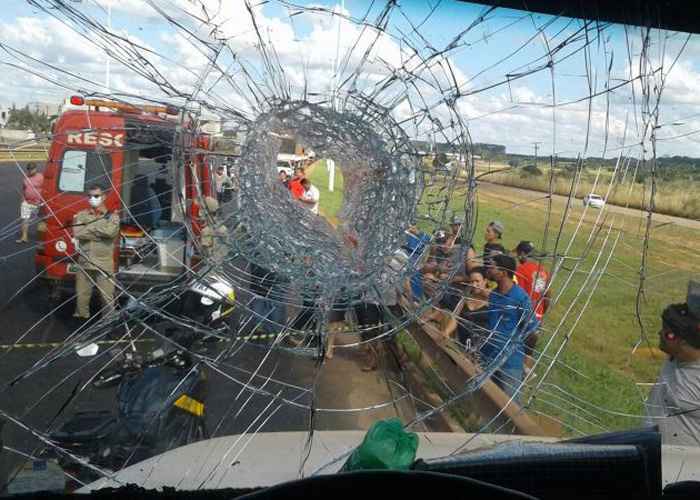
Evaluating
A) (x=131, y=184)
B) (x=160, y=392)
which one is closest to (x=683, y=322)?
(x=160, y=392)

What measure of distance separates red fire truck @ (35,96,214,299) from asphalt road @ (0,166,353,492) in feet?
0.25

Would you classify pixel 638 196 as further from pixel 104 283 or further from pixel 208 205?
pixel 104 283

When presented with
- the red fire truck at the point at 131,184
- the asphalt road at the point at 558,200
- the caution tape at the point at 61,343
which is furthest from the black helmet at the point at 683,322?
the red fire truck at the point at 131,184

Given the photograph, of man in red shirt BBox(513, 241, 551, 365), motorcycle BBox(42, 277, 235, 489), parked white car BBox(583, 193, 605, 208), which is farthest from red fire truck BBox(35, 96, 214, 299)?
parked white car BBox(583, 193, 605, 208)

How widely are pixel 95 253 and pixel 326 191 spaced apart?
99 cm

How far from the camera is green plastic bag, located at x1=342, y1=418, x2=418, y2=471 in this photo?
128 centimetres

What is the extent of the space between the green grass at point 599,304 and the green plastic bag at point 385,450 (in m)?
0.58

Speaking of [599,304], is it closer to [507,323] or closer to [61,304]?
[507,323]

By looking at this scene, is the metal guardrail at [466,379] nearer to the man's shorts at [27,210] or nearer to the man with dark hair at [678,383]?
the man with dark hair at [678,383]

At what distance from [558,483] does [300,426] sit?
659 mm

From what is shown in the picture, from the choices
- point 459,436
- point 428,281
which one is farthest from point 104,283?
point 459,436

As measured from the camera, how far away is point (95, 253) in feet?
5.66

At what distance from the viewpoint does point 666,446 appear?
1.76m

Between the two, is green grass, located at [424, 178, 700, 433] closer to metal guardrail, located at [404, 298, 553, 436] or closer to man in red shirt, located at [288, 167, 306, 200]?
metal guardrail, located at [404, 298, 553, 436]
